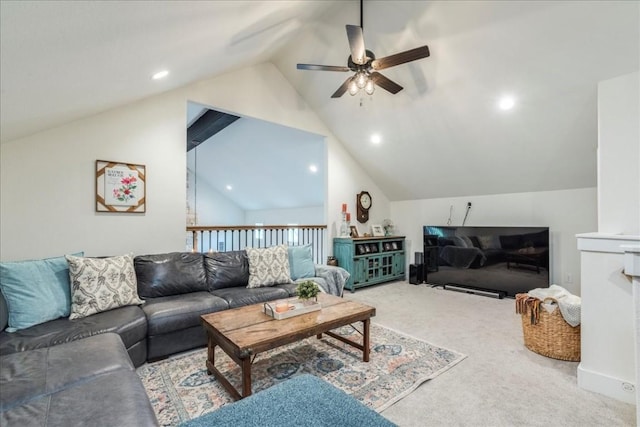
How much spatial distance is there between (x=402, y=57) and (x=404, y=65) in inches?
43.1

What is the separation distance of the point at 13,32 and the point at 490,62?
375 centimetres

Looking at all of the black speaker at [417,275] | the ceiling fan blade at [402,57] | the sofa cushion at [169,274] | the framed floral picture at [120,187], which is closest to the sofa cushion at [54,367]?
the sofa cushion at [169,274]

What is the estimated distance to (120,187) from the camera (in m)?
3.30

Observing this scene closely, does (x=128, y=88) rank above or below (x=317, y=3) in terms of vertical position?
below

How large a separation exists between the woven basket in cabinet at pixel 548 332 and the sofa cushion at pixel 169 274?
10.4 feet

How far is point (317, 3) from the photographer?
10.6ft

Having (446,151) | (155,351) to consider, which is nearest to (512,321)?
(446,151)

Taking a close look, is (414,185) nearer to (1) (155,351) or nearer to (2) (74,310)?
(1) (155,351)

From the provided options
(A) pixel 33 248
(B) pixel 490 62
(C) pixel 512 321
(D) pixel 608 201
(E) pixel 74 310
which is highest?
(B) pixel 490 62

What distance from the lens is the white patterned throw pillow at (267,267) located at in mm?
3443

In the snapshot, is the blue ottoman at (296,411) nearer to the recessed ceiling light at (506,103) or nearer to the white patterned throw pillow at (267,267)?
the white patterned throw pillow at (267,267)

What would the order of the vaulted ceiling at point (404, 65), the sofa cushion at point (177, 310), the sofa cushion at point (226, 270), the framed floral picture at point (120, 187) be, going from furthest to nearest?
the sofa cushion at point (226, 270) < the framed floral picture at point (120, 187) < the sofa cushion at point (177, 310) < the vaulted ceiling at point (404, 65)

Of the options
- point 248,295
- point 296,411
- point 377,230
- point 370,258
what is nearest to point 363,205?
point 377,230

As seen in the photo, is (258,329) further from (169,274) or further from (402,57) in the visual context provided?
(402,57)
